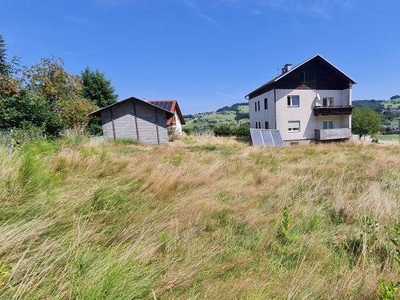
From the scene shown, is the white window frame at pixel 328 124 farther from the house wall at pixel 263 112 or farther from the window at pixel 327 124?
the house wall at pixel 263 112

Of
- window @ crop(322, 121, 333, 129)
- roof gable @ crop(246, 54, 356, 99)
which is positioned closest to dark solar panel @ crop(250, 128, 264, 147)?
roof gable @ crop(246, 54, 356, 99)

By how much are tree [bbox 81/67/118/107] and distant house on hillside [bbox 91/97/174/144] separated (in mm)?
13852

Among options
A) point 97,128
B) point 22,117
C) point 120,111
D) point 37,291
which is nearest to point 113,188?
point 37,291

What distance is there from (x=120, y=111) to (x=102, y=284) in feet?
67.6

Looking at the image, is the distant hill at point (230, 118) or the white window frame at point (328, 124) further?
the distant hill at point (230, 118)

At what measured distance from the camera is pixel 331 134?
78.1ft

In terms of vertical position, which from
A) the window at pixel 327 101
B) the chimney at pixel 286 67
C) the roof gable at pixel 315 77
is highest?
the chimney at pixel 286 67

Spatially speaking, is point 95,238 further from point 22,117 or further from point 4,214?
point 22,117

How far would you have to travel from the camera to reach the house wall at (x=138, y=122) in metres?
20.2

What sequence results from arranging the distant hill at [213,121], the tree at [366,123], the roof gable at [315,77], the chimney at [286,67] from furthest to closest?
the distant hill at [213,121] < the tree at [366,123] < the chimney at [286,67] < the roof gable at [315,77]

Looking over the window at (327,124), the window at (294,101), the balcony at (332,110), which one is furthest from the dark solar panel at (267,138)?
the window at (327,124)

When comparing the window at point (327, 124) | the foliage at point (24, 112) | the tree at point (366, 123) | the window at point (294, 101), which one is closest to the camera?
the foliage at point (24, 112)

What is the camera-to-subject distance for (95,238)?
215cm

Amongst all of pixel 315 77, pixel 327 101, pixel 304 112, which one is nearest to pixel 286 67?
pixel 315 77
